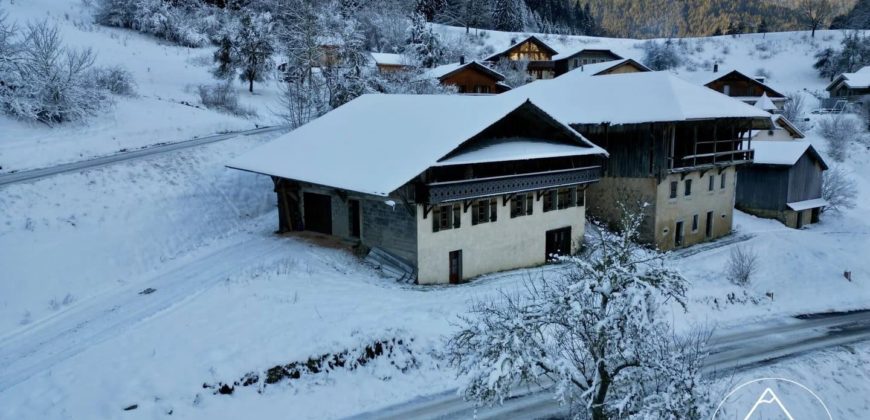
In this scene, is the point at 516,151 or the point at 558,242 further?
the point at 558,242

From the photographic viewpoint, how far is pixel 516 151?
2580 cm

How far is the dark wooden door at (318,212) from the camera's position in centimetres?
2852

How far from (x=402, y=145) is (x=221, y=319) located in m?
10.0

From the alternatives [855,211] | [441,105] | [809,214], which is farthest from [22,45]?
[855,211]

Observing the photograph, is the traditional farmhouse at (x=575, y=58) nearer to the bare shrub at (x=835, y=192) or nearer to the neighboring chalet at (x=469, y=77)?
the neighboring chalet at (x=469, y=77)

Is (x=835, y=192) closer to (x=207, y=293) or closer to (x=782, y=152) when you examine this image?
(x=782, y=152)

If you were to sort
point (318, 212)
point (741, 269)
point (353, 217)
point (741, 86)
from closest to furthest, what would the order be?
1. point (353, 217)
2. point (741, 269)
3. point (318, 212)
4. point (741, 86)

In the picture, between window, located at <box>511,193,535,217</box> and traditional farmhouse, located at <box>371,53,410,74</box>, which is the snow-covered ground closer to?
traditional farmhouse, located at <box>371,53,410,74</box>

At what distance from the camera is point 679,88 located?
32.8 metres

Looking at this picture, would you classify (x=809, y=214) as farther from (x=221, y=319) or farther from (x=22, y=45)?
(x=22, y=45)

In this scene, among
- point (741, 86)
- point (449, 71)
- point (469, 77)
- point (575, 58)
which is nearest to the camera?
point (449, 71)

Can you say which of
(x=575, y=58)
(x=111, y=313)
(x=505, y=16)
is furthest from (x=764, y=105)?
(x=505, y=16)

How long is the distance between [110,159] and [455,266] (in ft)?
62.2

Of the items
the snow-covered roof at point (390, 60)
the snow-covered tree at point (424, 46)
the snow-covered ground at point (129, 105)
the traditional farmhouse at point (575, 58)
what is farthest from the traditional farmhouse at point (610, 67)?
the snow-covered ground at point (129, 105)
